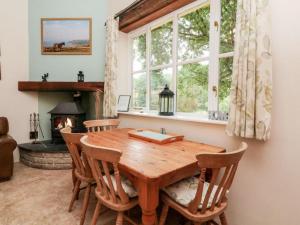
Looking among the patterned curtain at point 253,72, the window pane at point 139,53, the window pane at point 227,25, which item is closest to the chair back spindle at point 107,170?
the patterned curtain at point 253,72

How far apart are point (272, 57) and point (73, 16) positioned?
11.0 feet

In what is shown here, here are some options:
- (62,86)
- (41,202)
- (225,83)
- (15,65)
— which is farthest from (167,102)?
(15,65)

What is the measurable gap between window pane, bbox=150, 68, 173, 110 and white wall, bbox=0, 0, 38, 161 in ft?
7.49

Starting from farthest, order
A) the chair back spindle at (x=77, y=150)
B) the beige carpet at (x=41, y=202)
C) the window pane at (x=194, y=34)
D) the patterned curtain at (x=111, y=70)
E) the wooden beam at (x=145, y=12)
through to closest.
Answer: the patterned curtain at (x=111, y=70) → the wooden beam at (x=145, y=12) → the window pane at (x=194, y=34) → the beige carpet at (x=41, y=202) → the chair back spindle at (x=77, y=150)

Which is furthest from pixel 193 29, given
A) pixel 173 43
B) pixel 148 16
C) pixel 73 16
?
pixel 73 16

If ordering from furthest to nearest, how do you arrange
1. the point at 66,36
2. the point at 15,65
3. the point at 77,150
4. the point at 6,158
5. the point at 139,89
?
the point at 66,36 → the point at 15,65 → the point at 139,89 → the point at 6,158 → the point at 77,150

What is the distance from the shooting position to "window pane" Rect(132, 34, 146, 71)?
3160mm

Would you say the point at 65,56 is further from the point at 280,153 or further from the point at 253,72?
the point at 280,153

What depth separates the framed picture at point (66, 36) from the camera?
3.53 metres

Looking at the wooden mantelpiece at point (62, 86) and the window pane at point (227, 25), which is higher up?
the window pane at point (227, 25)

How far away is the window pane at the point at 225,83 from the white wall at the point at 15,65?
328cm

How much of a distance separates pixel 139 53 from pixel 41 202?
8.08 ft

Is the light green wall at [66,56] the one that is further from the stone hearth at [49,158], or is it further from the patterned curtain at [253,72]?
the patterned curtain at [253,72]

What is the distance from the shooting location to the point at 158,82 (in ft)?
9.37
